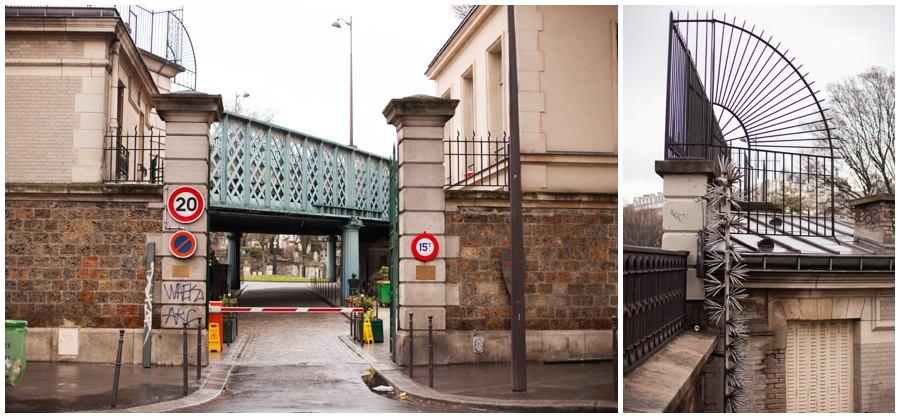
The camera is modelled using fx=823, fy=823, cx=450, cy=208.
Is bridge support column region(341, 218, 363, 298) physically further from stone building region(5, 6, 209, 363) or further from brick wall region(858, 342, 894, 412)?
brick wall region(858, 342, 894, 412)

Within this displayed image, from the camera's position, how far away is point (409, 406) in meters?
9.60

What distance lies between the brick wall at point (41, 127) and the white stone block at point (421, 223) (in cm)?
521

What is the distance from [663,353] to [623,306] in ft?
4.67

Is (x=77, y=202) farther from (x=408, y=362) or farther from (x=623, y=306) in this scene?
(x=623, y=306)

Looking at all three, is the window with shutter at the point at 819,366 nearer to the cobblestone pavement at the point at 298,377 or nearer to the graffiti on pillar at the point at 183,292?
the cobblestone pavement at the point at 298,377

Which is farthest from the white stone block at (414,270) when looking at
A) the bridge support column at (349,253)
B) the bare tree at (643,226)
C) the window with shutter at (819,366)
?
the bridge support column at (349,253)

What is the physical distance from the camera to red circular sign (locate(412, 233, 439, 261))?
1270cm

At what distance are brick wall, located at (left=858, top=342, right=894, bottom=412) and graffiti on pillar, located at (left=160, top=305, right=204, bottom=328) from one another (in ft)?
29.8

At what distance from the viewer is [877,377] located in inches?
410

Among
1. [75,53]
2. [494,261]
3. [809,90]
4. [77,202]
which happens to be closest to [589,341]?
→ [494,261]

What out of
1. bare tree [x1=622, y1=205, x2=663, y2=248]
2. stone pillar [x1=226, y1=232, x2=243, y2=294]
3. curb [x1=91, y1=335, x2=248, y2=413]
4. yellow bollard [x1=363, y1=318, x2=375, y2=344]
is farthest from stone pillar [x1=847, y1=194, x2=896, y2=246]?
stone pillar [x1=226, y1=232, x2=243, y2=294]

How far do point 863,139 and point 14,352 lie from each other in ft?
54.8

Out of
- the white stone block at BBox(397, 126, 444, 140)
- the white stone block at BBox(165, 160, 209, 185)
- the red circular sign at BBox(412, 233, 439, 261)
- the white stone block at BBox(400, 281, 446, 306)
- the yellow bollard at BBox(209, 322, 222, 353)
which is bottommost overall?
the yellow bollard at BBox(209, 322, 222, 353)

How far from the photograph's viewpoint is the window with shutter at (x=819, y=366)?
9727 millimetres
